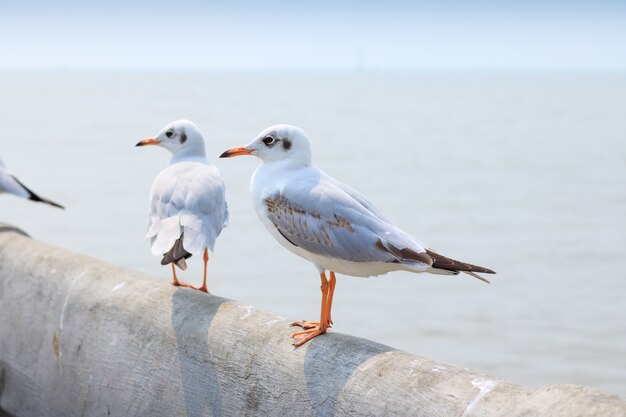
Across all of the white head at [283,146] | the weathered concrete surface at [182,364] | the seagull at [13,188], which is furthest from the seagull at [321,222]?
the seagull at [13,188]

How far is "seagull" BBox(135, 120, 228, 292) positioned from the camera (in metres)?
4.29

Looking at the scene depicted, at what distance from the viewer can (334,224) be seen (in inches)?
147

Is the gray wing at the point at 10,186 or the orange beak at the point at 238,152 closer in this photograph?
the orange beak at the point at 238,152

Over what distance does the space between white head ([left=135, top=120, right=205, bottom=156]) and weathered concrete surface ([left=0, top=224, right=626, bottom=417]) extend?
685mm

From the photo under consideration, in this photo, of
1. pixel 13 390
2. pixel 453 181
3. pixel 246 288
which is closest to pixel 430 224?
pixel 246 288

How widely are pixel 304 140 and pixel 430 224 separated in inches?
460

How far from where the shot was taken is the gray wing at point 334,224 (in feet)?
12.0

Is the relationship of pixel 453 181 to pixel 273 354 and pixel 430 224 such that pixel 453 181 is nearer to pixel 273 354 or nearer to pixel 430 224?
pixel 430 224

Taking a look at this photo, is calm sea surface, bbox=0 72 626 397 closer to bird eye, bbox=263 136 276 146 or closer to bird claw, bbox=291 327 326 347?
bird claw, bbox=291 327 326 347

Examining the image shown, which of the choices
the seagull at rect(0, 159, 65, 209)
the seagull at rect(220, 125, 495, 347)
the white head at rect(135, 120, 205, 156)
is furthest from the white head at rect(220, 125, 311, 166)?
the seagull at rect(0, 159, 65, 209)

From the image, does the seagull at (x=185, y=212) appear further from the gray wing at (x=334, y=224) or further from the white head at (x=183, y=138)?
the gray wing at (x=334, y=224)

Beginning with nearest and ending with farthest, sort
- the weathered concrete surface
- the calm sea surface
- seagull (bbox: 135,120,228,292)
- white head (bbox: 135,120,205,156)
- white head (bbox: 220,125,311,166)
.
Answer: the weathered concrete surface → white head (bbox: 220,125,311,166) → seagull (bbox: 135,120,228,292) → white head (bbox: 135,120,205,156) → the calm sea surface

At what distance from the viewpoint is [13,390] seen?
4945 mm

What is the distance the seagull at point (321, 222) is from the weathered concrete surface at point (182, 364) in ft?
0.63
